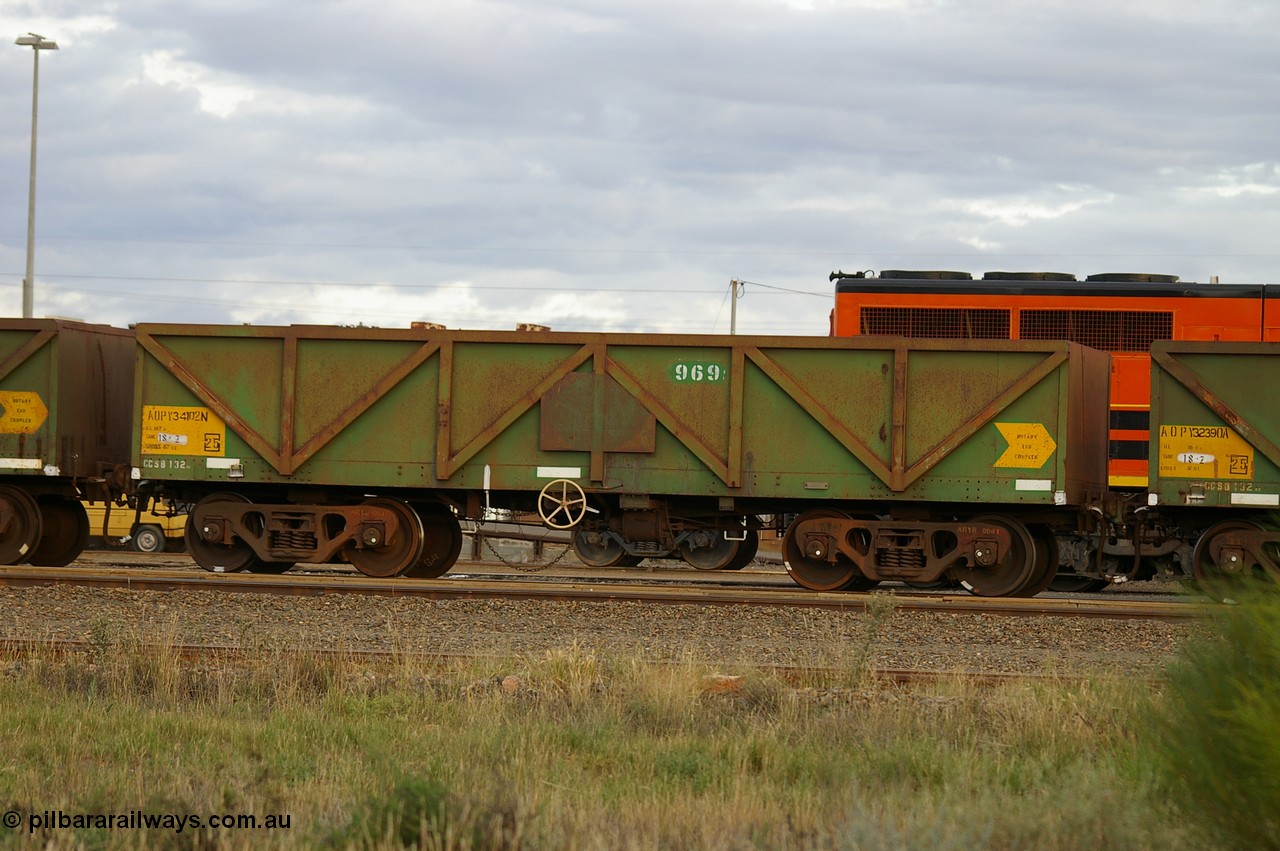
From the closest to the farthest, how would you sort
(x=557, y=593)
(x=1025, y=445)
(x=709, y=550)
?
(x=557, y=593)
(x=1025, y=445)
(x=709, y=550)

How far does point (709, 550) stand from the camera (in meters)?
14.7

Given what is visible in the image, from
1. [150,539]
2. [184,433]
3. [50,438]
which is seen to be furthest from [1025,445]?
[150,539]

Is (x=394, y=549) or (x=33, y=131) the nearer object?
(x=394, y=549)

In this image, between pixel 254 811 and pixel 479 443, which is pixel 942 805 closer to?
pixel 254 811

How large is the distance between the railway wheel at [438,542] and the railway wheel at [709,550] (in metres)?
2.61

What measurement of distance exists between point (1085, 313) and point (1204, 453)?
316cm

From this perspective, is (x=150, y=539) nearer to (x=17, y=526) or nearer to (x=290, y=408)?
(x=17, y=526)

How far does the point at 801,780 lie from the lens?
18.7 feet

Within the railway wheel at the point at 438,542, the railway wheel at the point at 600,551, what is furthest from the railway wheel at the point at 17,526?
the railway wheel at the point at 600,551

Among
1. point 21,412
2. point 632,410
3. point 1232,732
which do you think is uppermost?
point 632,410

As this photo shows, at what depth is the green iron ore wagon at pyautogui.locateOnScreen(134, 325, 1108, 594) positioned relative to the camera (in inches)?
520

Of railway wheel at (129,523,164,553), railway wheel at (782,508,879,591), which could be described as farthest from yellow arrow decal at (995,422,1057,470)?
railway wheel at (129,523,164,553)

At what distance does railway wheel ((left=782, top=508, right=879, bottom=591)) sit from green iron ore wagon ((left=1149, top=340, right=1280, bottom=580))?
124 inches

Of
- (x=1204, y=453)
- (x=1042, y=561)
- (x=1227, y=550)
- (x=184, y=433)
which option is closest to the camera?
(x=1227, y=550)
